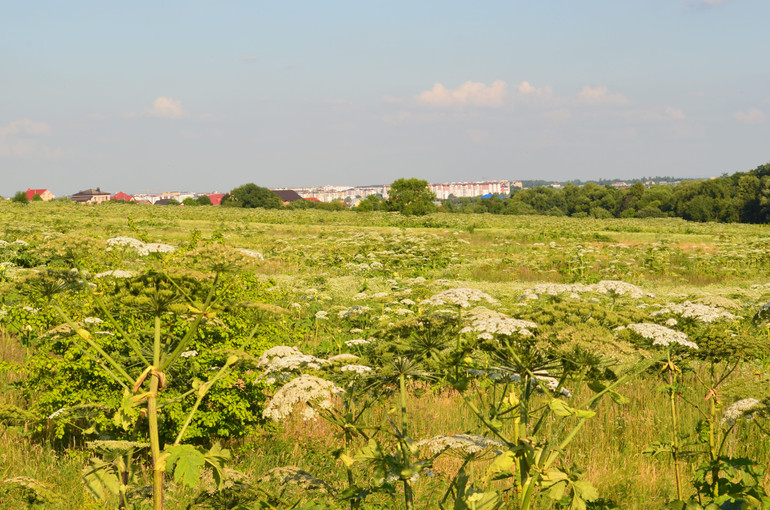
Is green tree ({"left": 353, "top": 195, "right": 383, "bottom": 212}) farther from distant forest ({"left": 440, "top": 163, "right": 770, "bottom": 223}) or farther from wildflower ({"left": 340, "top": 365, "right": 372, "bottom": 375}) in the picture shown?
wildflower ({"left": 340, "top": 365, "right": 372, "bottom": 375})

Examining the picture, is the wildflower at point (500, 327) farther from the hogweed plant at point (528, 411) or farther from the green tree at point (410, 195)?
the green tree at point (410, 195)

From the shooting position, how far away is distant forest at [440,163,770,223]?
309ft

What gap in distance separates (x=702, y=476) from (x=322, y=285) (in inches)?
547

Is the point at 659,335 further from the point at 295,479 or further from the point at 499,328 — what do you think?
the point at 295,479

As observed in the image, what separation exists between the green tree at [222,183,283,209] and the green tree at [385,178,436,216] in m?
30.6

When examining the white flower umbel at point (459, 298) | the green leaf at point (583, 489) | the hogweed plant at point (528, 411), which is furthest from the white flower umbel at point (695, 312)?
the green leaf at point (583, 489)

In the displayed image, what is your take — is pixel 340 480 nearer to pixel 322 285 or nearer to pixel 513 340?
pixel 513 340

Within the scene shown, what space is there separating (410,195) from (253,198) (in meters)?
40.1

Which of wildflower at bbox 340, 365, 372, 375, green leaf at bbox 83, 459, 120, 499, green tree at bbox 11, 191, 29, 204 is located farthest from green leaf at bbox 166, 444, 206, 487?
green tree at bbox 11, 191, 29, 204

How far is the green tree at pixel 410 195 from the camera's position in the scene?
101 m

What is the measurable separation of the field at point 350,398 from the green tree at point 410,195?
298 feet

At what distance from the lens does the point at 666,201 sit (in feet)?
383

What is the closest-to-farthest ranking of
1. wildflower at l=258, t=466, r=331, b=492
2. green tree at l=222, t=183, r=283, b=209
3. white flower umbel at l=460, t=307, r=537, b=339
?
white flower umbel at l=460, t=307, r=537, b=339, wildflower at l=258, t=466, r=331, b=492, green tree at l=222, t=183, r=283, b=209

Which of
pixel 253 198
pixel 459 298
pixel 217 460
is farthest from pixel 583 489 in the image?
pixel 253 198
